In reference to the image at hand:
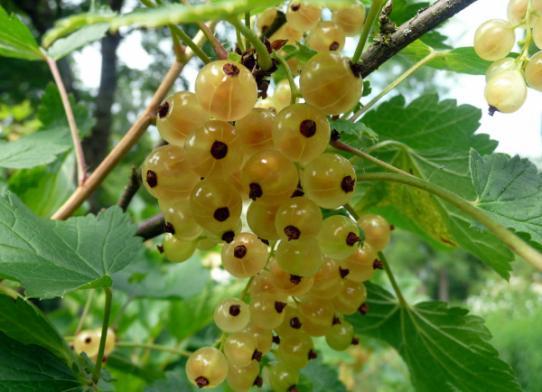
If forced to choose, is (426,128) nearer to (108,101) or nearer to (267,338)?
(267,338)

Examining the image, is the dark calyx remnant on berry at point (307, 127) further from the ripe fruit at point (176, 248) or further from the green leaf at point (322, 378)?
the green leaf at point (322, 378)

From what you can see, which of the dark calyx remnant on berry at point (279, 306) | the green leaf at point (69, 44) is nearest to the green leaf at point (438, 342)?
the dark calyx remnant on berry at point (279, 306)

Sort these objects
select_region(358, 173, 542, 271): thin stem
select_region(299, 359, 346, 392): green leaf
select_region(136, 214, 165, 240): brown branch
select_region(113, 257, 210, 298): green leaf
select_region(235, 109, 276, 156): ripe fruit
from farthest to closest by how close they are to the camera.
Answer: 1. select_region(113, 257, 210, 298): green leaf
2. select_region(299, 359, 346, 392): green leaf
3. select_region(136, 214, 165, 240): brown branch
4. select_region(235, 109, 276, 156): ripe fruit
5. select_region(358, 173, 542, 271): thin stem

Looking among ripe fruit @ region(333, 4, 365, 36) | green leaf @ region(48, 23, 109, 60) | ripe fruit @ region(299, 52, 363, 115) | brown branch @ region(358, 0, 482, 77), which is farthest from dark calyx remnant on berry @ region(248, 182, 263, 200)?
green leaf @ region(48, 23, 109, 60)

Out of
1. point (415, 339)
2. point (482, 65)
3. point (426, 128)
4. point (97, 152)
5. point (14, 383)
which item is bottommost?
point (97, 152)

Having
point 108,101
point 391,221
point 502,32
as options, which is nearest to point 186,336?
point 391,221

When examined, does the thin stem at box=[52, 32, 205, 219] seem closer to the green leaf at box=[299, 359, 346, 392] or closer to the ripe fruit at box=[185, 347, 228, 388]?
the ripe fruit at box=[185, 347, 228, 388]
